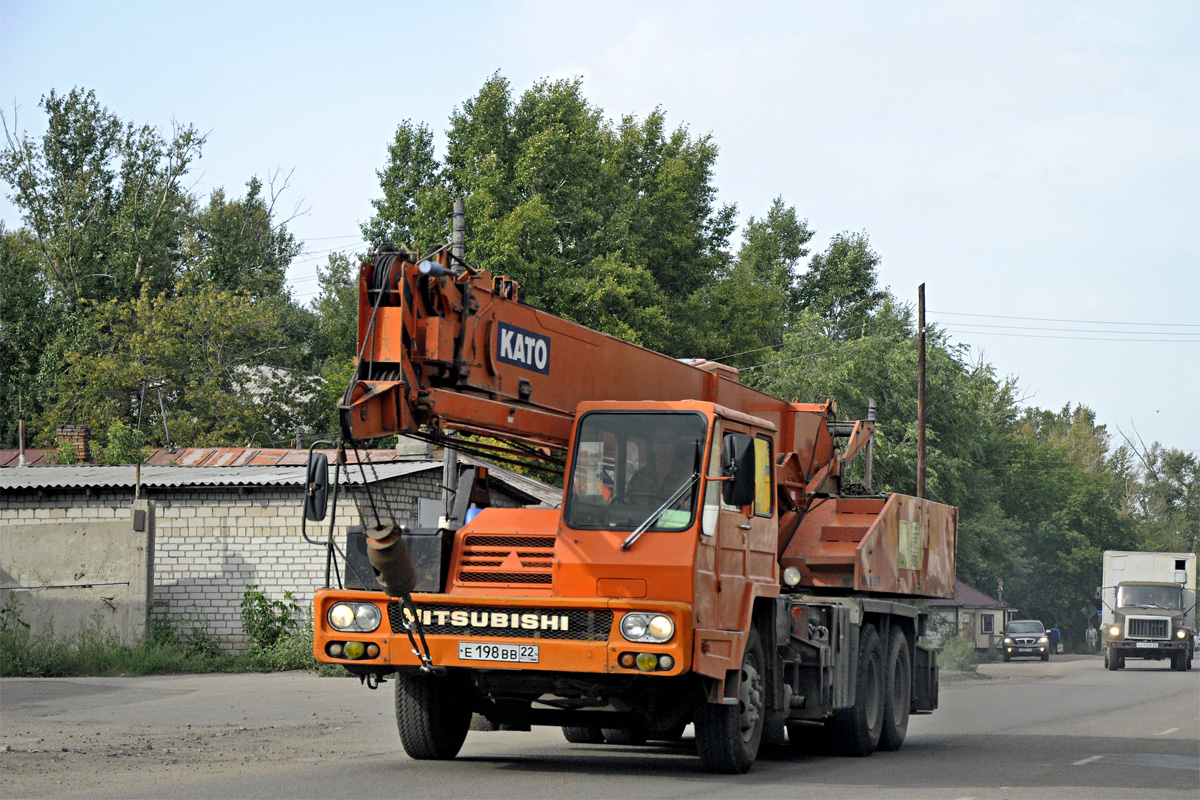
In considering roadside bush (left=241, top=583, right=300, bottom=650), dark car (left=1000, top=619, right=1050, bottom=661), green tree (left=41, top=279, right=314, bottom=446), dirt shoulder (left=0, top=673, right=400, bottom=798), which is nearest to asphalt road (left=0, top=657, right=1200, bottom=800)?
dirt shoulder (left=0, top=673, right=400, bottom=798)

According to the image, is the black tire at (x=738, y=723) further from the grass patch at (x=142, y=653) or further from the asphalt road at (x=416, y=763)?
the grass patch at (x=142, y=653)

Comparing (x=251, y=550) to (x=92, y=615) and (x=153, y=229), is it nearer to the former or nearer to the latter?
(x=92, y=615)

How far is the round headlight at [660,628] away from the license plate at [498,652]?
84 cm

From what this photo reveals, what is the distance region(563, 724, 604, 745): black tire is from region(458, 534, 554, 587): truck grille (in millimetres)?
4095

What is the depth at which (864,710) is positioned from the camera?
45.8 ft

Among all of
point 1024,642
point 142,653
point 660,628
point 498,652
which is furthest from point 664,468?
point 1024,642

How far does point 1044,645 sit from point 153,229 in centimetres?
3866

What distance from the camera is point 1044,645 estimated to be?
57.0 m

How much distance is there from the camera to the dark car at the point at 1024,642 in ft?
186

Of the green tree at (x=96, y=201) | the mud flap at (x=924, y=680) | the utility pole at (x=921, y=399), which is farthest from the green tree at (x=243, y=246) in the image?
the mud flap at (x=924, y=680)

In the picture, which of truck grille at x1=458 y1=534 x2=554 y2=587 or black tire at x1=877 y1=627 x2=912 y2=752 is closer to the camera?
truck grille at x1=458 y1=534 x2=554 y2=587

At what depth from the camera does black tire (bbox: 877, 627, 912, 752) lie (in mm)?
14773

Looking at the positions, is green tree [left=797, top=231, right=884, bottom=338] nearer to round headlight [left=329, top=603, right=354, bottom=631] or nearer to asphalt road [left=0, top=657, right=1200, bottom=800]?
asphalt road [left=0, top=657, right=1200, bottom=800]

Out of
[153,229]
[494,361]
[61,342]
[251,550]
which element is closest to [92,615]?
[251,550]
